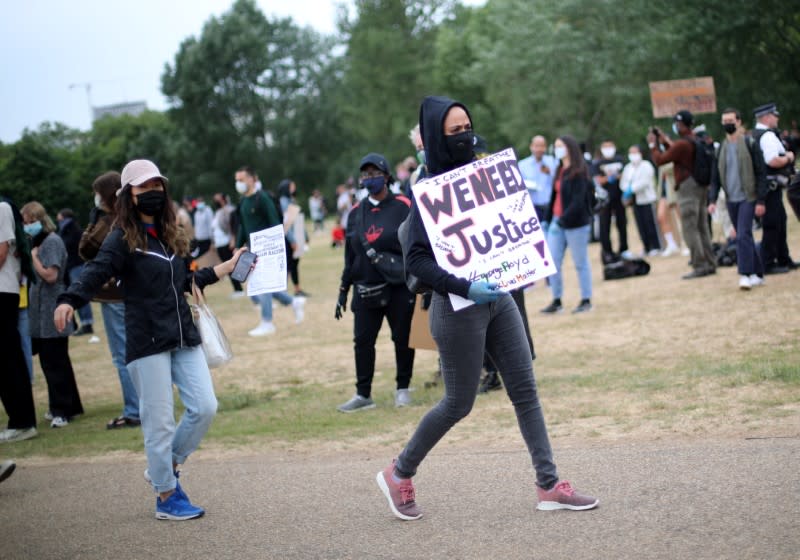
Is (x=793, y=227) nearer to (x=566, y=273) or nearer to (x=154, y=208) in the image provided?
(x=566, y=273)

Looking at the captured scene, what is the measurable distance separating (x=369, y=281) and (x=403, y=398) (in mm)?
1164

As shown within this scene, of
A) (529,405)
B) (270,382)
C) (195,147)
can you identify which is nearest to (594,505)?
(529,405)

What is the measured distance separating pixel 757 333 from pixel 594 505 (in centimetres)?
564

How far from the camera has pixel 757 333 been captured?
1029 cm

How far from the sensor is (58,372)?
10258mm

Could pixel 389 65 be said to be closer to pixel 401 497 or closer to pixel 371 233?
pixel 371 233

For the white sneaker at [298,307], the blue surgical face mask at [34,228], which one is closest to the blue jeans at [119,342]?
the blue surgical face mask at [34,228]

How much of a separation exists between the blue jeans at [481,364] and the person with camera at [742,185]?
26.2ft

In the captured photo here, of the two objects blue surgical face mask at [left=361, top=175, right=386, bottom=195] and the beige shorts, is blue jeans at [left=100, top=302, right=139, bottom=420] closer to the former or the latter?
blue surgical face mask at [left=361, top=175, right=386, bottom=195]

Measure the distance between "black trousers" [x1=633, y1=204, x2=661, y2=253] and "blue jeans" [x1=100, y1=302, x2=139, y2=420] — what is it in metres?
12.9

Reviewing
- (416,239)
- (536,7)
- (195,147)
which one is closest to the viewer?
(416,239)

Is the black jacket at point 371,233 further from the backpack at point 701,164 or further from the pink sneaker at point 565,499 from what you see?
the backpack at point 701,164

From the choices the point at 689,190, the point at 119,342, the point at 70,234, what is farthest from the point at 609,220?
the point at 119,342

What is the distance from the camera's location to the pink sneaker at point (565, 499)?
533 centimetres
